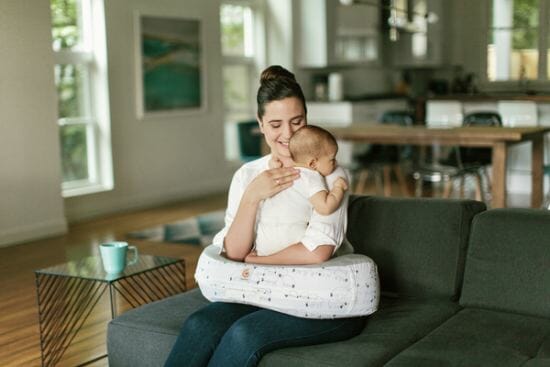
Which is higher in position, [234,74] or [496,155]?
[234,74]

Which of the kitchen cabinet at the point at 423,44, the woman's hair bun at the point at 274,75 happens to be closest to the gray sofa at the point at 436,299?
the woman's hair bun at the point at 274,75

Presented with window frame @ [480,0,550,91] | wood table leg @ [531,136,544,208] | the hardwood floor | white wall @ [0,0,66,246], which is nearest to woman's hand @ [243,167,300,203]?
the hardwood floor

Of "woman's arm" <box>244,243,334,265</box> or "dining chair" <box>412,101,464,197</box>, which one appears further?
"dining chair" <box>412,101,464,197</box>

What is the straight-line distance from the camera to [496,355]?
224 cm

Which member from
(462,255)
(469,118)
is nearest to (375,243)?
(462,255)

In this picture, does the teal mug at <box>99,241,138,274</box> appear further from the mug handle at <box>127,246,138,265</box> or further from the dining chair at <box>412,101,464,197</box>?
the dining chair at <box>412,101,464,197</box>

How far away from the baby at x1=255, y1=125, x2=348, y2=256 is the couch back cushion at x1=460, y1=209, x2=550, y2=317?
0.53 meters

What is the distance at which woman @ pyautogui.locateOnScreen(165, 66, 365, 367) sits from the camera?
90.7 inches

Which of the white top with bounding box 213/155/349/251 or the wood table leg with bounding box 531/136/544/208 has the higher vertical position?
the white top with bounding box 213/155/349/251

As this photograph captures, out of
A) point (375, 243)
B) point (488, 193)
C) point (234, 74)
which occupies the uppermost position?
point (234, 74)

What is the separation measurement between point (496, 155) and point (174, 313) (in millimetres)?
3518

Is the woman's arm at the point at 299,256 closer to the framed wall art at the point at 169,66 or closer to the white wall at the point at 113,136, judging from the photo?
the white wall at the point at 113,136

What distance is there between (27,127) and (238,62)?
3.10m

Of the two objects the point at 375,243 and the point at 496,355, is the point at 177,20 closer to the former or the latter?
the point at 375,243
